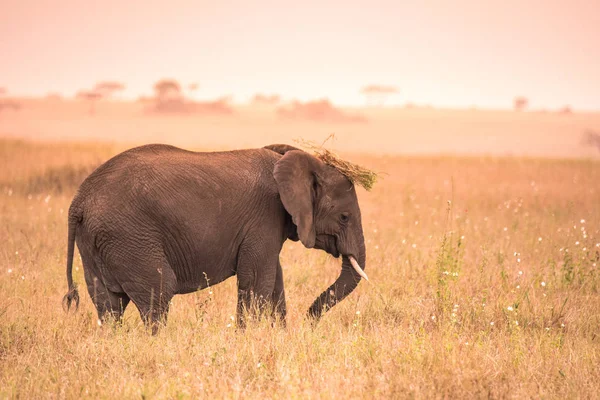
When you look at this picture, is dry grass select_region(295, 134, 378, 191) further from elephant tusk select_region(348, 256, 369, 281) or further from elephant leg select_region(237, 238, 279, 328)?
elephant leg select_region(237, 238, 279, 328)

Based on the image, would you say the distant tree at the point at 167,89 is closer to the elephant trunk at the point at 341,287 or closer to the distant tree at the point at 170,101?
the distant tree at the point at 170,101

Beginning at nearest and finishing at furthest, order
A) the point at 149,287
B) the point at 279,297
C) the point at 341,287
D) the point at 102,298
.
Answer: the point at 149,287
the point at 102,298
the point at 341,287
the point at 279,297

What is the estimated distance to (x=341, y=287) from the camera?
285 inches

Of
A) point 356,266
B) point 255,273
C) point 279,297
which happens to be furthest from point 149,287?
point 356,266

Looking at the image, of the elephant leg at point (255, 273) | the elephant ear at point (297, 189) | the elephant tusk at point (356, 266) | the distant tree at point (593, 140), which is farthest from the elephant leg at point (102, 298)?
the distant tree at point (593, 140)

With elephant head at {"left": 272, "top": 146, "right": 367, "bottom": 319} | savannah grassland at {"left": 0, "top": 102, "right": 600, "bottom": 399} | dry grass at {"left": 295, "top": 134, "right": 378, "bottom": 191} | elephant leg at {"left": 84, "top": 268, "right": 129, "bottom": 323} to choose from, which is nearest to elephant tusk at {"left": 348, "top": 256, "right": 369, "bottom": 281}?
elephant head at {"left": 272, "top": 146, "right": 367, "bottom": 319}

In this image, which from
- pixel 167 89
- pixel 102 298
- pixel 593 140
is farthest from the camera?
→ pixel 167 89

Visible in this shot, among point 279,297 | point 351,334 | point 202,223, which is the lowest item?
point 351,334

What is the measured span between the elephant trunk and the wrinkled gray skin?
0.01 meters

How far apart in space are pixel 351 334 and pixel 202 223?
1744 millimetres

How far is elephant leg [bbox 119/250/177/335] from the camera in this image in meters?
6.53

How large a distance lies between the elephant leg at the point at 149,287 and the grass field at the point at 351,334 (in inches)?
8.1

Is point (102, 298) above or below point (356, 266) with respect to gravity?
below

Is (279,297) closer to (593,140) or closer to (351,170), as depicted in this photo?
(351,170)
